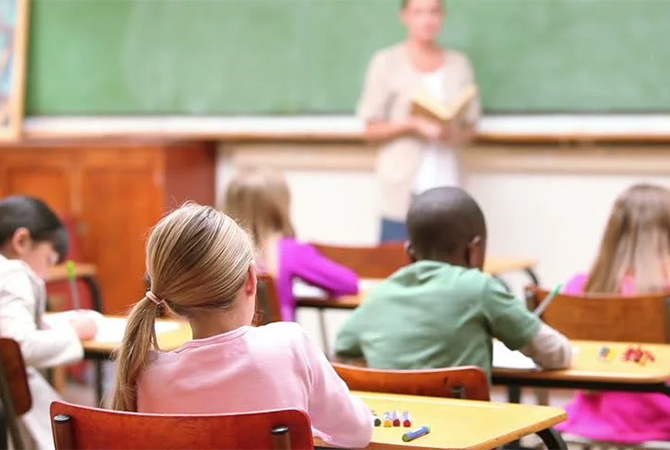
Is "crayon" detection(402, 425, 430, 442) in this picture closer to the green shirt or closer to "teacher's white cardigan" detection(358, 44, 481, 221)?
the green shirt

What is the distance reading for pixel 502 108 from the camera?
6.31 meters

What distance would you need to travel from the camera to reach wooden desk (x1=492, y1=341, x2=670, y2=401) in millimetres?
2914

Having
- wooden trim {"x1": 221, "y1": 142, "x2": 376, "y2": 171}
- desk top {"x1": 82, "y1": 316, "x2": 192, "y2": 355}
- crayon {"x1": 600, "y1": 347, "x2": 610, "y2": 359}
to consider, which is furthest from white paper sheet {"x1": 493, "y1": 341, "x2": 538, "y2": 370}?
wooden trim {"x1": 221, "y1": 142, "x2": 376, "y2": 171}

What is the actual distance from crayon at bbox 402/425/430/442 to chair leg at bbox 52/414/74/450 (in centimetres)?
57

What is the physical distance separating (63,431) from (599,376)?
4.43ft

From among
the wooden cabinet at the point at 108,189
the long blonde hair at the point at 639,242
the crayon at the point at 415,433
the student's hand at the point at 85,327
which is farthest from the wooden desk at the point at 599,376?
the wooden cabinet at the point at 108,189

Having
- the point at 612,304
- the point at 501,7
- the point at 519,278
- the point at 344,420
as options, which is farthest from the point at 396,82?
the point at 344,420

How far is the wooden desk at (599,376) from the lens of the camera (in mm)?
2914

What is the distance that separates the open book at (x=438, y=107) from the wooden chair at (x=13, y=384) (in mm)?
2938

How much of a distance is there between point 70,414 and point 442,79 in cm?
423

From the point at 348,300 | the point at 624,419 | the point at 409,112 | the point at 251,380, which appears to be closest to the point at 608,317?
the point at 624,419

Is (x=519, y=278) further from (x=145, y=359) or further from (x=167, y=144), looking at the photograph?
(x=145, y=359)

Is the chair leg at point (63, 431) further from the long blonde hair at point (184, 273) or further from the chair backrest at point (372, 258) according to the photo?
the chair backrest at point (372, 258)

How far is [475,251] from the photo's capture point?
3.20m
